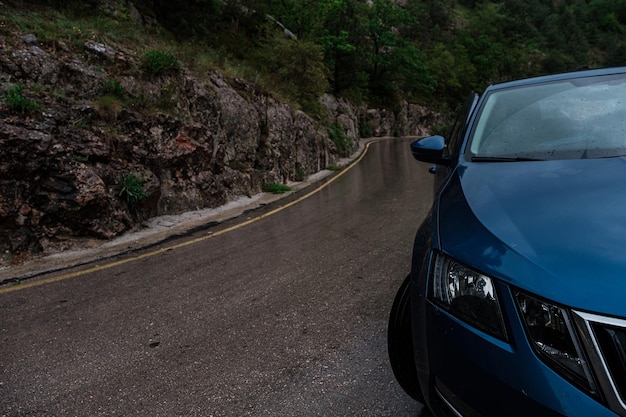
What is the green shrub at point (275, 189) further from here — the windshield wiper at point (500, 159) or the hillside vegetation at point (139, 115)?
the windshield wiper at point (500, 159)

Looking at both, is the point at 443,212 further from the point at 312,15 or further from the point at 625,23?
the point at 625,23

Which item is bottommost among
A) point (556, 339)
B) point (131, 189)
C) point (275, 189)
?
point (275, 189)

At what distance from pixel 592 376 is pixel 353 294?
278 centimetres

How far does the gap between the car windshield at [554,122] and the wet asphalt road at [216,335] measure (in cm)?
165

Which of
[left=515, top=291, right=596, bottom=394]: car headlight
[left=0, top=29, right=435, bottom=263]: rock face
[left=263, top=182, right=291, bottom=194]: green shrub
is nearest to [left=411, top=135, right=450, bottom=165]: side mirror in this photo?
[left=515, top=291, right=596, bottom=394]: car headlight

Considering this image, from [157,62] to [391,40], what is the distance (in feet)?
121

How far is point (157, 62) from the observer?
9.22m

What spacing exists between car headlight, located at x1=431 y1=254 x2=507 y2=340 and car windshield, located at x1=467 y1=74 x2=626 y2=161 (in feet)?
3.49

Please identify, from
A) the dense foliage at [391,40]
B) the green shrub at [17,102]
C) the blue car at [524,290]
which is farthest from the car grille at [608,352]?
the dense foliage at [391,40]

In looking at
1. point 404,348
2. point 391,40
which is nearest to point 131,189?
point 404,348

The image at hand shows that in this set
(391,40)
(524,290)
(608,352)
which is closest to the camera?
(608,352)

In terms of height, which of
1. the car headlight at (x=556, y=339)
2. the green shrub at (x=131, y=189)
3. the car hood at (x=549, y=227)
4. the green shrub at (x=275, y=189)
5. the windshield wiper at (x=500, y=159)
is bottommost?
the green shrub at (x=275, y=189)

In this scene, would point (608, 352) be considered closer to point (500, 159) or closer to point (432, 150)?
point (500, 159)

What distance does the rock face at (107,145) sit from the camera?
19.5 ft
